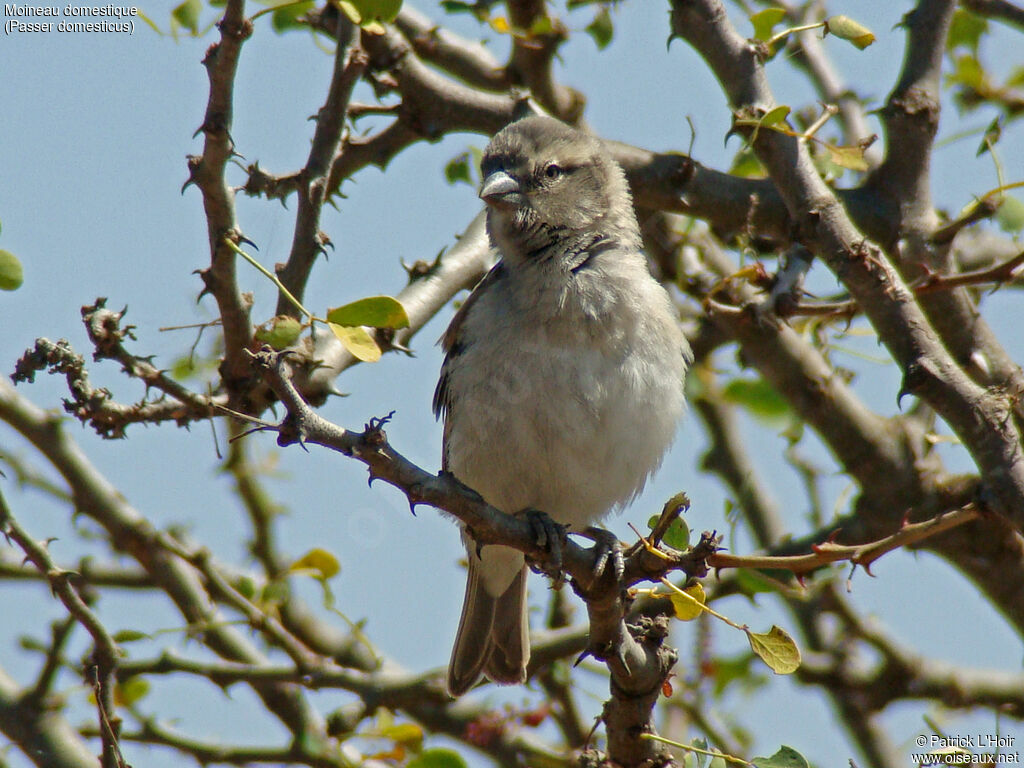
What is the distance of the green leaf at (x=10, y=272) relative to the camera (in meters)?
3.27

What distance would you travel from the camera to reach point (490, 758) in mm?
4984

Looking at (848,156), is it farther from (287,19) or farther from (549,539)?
(287,19)

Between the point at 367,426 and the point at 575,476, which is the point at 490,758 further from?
the point at 367,426

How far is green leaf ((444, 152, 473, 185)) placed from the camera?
549 cm

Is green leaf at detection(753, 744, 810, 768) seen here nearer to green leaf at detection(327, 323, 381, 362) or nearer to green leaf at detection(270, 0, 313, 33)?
green leaf at detection(327, 323, 381, 362)

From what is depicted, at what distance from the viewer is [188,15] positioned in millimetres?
3861

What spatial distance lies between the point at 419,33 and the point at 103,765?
374 centimetres

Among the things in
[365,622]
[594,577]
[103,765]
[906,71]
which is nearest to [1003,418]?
[594,577]

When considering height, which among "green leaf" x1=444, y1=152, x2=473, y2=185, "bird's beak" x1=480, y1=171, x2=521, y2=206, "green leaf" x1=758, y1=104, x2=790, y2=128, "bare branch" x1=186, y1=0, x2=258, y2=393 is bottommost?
"bare branch" x1=186, y1=0, x2=258, y2=393

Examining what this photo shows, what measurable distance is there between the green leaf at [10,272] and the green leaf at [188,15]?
1.12 m

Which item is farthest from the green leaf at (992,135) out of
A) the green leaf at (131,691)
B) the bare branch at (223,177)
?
the green leaf at (131,691)

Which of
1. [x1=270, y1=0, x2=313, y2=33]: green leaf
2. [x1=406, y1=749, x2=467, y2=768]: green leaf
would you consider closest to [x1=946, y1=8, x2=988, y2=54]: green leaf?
[x1=270, y1=0, x2=313, y2=33]: green leaf

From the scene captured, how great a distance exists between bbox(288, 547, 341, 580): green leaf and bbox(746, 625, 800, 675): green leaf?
80.0 inches

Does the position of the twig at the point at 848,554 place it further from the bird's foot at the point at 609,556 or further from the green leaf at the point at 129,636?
the green leaf at the point at 129,636
